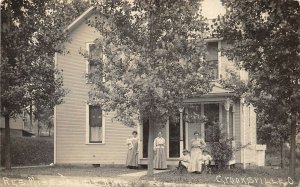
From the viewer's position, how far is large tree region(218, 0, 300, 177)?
12.7m

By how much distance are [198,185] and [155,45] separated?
5.18 meters

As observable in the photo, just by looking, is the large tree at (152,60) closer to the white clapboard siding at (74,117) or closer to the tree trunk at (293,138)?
the tree trunk at (293,138)

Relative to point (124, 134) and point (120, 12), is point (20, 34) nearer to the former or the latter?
point (120, 12)

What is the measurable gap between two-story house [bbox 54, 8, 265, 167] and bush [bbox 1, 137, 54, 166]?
12.3ft

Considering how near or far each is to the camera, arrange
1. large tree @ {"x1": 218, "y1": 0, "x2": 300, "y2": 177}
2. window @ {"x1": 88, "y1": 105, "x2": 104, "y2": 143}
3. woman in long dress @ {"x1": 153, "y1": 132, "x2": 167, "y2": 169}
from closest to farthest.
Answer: large tree @ {"x1": 218, "y1": 0, "x2": 300, "y2": 177}, woman in long dress @ {"x1": 153, "y1": 132, "x2": 167, "y2": 169}, window @ {"x1": 88, "y1": 105, "x2": 104, "y2": 143}

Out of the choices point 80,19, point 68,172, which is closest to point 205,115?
point 68,172

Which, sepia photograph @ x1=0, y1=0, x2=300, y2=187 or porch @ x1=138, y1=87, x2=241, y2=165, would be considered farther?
porch @ x1=138, y1=87, x2=241, y2=165

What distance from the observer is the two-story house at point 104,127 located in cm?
2086

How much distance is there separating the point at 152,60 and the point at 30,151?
49.5 ft

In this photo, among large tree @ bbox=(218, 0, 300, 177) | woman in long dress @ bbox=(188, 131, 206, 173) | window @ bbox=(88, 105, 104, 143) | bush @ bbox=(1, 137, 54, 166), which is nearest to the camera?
large tree @ bbox=(218, 0, 300, 177)

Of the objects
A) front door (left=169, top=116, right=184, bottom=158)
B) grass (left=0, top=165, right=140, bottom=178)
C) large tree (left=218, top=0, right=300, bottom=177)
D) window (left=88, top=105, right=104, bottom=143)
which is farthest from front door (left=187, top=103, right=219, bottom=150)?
large tree (left=218, top=0, right=300, bottom=177)

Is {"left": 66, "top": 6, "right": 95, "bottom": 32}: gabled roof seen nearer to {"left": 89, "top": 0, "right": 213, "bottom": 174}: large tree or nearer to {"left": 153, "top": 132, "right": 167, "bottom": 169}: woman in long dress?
{"left": 89, "top": 0, "right": 213, "bottom": 174}: large tree

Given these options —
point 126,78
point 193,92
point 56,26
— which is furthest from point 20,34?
point 193,92

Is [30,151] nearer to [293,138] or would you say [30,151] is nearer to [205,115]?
[205,115]
